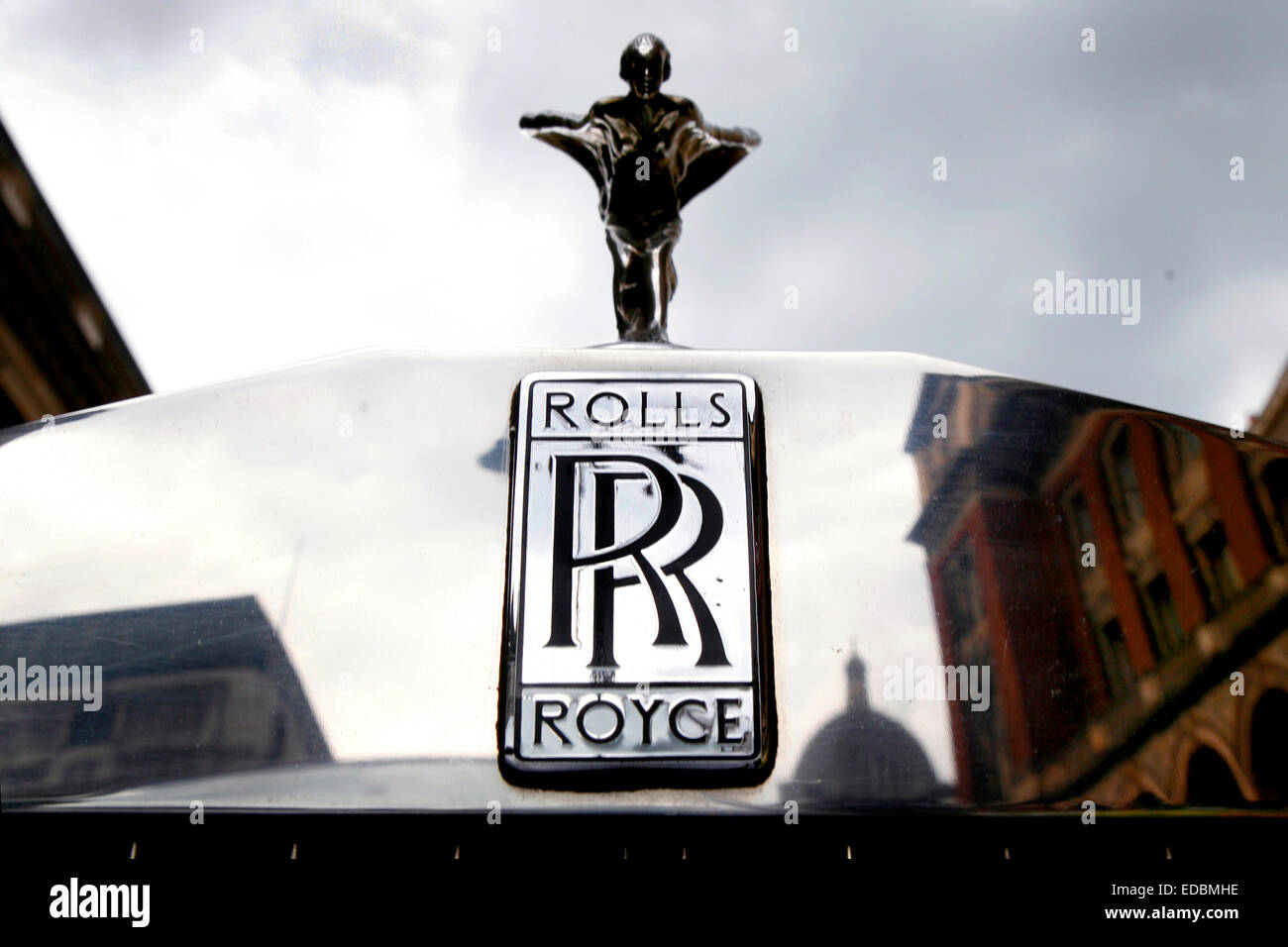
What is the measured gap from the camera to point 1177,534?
2.63m

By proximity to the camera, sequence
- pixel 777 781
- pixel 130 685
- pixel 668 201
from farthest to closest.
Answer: pixel 668 201
pixel 130 685
pixel 777 781

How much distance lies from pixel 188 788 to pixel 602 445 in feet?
3.96

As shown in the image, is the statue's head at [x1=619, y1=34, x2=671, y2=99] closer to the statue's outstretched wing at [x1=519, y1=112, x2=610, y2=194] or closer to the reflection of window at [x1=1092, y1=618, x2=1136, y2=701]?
the statue's outstretched wing at [x1=519, y1=112, x2=610, y2=194]

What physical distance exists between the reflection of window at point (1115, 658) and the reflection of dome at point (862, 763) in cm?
50

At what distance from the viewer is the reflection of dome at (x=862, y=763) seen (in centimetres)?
227

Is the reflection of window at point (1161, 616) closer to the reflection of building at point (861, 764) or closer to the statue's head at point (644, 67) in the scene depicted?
the reflection of building at point (861, 764)

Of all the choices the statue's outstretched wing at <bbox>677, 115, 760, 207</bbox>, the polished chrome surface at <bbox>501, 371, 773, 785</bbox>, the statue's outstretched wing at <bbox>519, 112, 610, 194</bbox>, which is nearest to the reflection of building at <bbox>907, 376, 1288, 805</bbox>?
the polished chrome surface at <bbox>501, 371, 773, 785</bbox>

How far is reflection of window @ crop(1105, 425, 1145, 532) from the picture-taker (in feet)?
8.65

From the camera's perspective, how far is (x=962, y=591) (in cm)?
252

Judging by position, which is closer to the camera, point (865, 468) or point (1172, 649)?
point (1172, 649)

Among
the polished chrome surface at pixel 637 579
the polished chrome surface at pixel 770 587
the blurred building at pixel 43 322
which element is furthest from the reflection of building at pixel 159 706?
the blurred building at pixel 43 322

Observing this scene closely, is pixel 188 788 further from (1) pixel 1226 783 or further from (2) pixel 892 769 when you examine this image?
(1) pixel 1226 783
